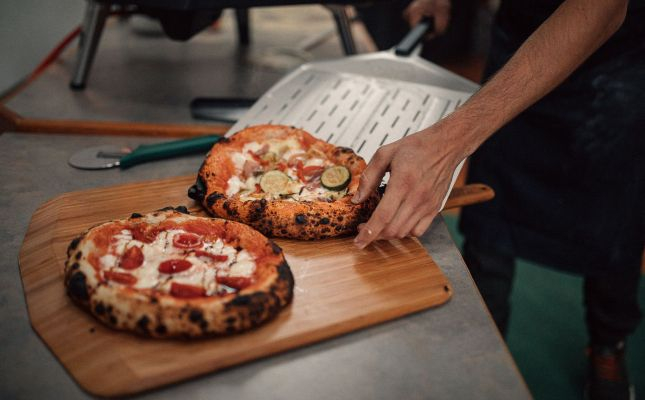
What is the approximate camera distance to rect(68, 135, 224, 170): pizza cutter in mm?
1453

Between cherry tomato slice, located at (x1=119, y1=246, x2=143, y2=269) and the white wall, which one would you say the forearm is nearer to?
cherry tomato slice, located at (x1=119, y1=246, x2=143, y2=269)

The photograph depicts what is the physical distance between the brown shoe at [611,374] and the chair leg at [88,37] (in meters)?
2.03

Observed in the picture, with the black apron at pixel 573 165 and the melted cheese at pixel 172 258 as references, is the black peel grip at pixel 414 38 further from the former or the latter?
the melted cheese at pixel 172 258

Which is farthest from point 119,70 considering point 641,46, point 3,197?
point 641,46

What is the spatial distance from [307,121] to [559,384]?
1.43 metres

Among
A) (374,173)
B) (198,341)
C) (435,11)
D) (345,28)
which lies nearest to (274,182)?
(374,173)

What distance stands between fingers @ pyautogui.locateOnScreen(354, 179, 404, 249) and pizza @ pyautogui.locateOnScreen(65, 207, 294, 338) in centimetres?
18

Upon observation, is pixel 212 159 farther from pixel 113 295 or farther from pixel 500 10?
pixel 500 10

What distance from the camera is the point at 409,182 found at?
3.54ft

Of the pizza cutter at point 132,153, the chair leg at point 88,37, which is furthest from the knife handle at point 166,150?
the chair leg at point 88,37

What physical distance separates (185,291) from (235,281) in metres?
0.08

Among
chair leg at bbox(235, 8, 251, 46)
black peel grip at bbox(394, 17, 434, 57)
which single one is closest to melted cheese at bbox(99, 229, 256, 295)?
black peel grip at bbox(394, 17, 434, 57)

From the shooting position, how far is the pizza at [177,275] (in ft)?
2.85

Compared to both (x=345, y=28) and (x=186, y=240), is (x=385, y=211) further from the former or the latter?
(x=345, y=28)
